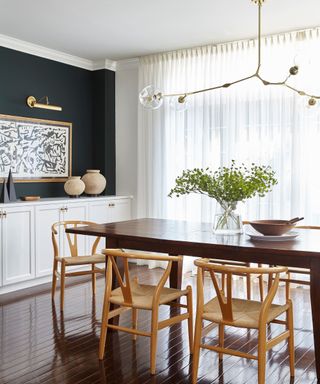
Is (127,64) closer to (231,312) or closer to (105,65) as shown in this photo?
(105,65)

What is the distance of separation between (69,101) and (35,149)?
0.92 m

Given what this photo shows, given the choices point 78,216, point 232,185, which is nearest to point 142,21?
point 78,216

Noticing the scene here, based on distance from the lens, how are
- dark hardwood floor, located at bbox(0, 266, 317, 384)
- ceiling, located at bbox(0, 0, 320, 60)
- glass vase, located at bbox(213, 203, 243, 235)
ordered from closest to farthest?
dark hardwood floor, located at bbox(0, 266, 317, 384) < glass vase, located at bbox(213, 203, 243, 235) < ceiling, located at bbox(0, 0, 320, 60)

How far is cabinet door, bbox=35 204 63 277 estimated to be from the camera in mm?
5453

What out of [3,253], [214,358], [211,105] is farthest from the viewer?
[211,105]

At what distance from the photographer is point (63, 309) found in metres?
4.48

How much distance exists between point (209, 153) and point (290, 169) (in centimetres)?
104

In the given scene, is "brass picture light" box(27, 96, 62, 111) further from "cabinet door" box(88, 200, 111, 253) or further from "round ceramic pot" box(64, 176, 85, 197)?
"cabinet door" box(88, 200, 111, 253)

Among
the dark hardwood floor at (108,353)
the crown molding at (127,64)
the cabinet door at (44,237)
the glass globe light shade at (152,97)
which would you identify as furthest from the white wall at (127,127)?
the glass globe light shade at (152,97)

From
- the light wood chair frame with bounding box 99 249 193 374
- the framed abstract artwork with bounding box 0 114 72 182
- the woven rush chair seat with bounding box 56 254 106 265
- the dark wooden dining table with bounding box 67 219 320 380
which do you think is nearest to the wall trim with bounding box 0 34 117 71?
the framed abstract artwork with bounding box 0 114 72 182

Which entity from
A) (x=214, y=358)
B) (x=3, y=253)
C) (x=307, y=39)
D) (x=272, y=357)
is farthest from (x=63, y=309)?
(x=307, y=39)

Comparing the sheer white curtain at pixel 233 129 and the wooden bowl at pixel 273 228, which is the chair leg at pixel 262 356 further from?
the sheer white curtain at pixel 233 129

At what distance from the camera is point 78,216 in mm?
5965

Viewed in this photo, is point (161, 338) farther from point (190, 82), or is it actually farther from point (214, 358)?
point (190, 82)
